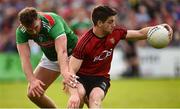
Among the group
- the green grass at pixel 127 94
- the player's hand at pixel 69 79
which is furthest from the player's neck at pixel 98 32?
the green grass at pixel 127 94

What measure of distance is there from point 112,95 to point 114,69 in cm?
445

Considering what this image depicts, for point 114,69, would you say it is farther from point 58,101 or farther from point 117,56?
point 58,101

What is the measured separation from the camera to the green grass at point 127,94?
668 inches

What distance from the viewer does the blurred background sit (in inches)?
762

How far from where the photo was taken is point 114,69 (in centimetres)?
2406

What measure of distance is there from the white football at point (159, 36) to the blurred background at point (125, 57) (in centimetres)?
663

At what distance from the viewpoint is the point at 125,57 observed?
24.0 metres

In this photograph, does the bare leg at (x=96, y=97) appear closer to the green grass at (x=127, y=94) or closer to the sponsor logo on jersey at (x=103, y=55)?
the sponsor logo on jersey at (x=103, y=55)

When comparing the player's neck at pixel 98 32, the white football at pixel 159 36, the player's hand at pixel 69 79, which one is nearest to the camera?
the player's hand at pixel 69 79

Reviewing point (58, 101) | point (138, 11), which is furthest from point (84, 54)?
point (138, 11)

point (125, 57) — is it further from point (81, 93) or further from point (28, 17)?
point (28, 17)

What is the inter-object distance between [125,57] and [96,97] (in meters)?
13.7

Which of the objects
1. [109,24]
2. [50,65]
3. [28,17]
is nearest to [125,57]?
[50,65]

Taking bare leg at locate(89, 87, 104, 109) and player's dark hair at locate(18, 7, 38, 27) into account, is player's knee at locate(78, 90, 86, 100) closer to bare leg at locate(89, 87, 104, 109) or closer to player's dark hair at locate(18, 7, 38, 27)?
bare leg at locate(89, 87, 104, 109)
